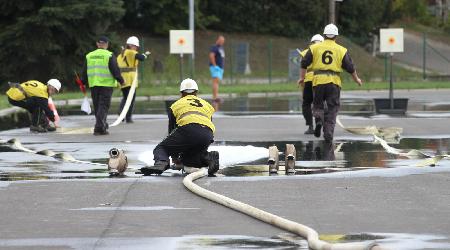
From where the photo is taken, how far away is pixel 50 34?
41125 millimetres

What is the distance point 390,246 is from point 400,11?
73.4 m

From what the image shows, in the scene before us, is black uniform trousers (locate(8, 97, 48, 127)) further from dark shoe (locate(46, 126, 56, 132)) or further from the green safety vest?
the green safety vest

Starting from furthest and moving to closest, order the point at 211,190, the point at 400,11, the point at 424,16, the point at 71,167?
the point at 424,16 < the point at 400,11 < the point at 71,167 < the point at 211,190

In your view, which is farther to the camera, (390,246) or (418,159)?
(418,159)

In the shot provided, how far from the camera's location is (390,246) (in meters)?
9.12

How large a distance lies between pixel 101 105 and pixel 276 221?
11.8 metres

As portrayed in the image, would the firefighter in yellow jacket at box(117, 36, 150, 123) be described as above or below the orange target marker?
below

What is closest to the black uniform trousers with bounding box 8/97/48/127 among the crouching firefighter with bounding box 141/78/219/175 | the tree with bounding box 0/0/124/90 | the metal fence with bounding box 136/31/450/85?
the crouching firefighter with bounding box 141/78/219/175

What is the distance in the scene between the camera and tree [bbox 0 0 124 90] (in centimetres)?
4022

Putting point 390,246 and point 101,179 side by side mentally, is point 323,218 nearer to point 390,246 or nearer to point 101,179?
point 390,246

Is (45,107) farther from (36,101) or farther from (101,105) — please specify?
(101,105)

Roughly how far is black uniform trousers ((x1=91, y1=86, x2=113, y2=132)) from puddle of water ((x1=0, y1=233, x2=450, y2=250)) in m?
11.8

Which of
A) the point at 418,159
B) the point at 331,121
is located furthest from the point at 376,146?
the point at 418,159

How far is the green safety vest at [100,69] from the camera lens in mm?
21609
